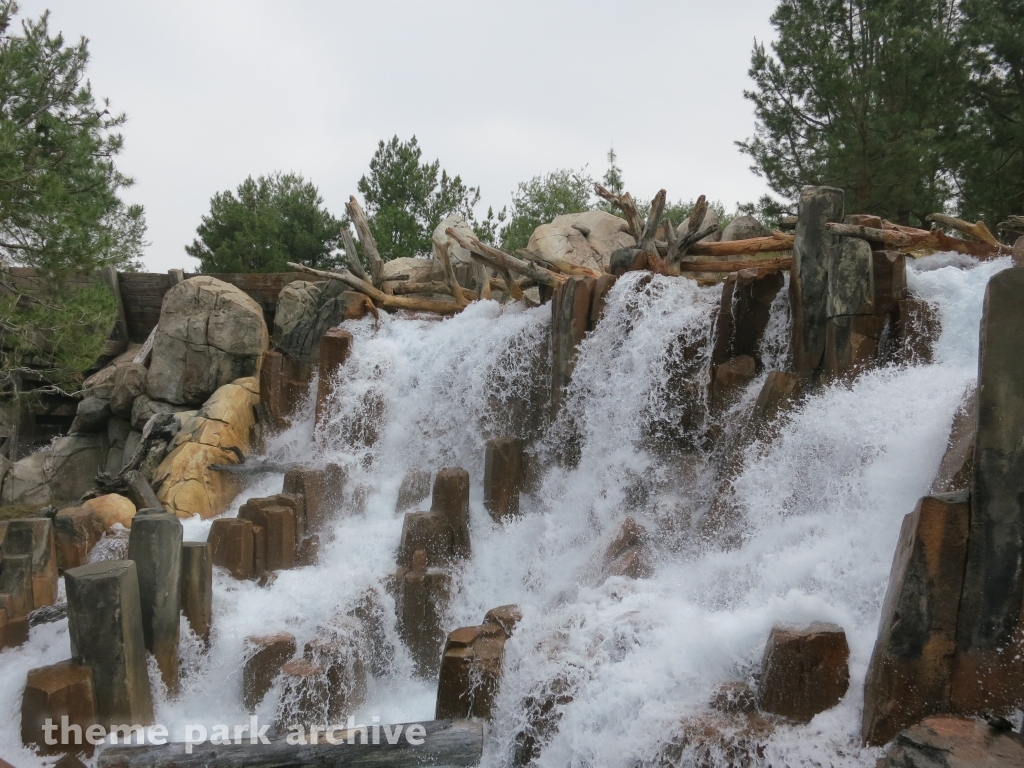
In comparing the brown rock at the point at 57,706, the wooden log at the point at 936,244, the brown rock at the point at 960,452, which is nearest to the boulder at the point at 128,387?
the brown rock at the point at 57,706

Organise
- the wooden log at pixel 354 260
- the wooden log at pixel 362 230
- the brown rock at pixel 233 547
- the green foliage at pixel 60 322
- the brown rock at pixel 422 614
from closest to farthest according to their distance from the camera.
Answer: the brown rock at pixel 422 614 → the brown rock at pixel 233 547 → the green foliage at pixel 60 322 → the wooden log at pixel 354 260 → the wooden log at pixel 362 230

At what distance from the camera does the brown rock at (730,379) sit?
325 inches

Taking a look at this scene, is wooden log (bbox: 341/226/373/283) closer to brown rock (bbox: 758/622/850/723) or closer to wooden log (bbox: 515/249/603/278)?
wooden log (bbox: 515/249/603/278)

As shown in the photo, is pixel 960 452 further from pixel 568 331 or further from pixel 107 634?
pixel 107 634

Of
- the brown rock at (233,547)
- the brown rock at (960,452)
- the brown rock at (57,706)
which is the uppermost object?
the brown rock at (960,452)

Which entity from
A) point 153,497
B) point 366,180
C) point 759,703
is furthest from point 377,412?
point 366,180

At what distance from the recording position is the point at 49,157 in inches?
462

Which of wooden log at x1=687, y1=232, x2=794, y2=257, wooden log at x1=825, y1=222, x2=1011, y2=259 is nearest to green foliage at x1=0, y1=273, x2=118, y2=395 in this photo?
wooden log at x1=687, y1=232, x2=794, y2=257

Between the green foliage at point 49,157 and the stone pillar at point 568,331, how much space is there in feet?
20.3

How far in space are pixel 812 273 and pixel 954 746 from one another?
4.85 meters

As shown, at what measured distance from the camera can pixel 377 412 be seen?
10969 millimetres

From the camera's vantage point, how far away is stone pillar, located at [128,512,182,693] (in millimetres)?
6738

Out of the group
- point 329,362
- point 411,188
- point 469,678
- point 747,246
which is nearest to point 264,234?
point 411,188

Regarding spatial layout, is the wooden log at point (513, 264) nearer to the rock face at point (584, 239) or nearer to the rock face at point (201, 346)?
the rock face at point (201, 346)
